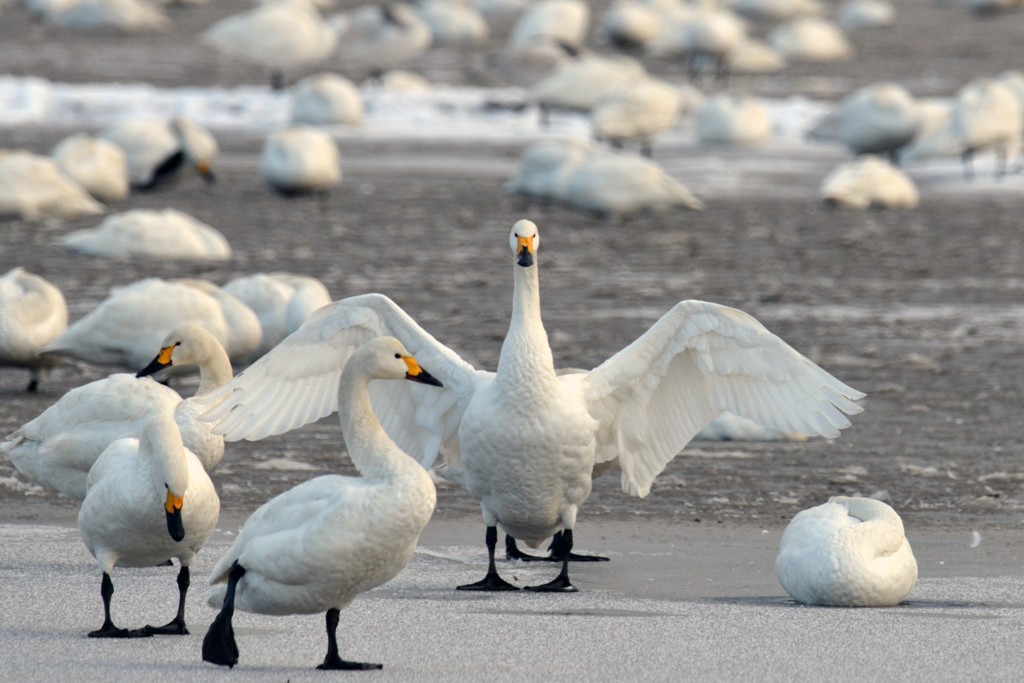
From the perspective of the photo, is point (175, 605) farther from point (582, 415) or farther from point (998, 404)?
point (998, 404)

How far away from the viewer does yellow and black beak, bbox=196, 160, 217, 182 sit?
16016mm

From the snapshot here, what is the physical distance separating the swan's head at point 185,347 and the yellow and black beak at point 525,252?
4.03 feet

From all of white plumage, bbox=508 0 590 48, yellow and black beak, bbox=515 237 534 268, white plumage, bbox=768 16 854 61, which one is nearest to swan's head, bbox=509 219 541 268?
yellow and black beak, bbox=515 237 534 268

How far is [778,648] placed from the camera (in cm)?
506

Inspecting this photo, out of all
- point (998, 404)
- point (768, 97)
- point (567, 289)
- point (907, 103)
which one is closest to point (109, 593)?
point (998, 404)

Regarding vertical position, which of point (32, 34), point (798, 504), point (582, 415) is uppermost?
point (32, 34)

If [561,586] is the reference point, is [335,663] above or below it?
above

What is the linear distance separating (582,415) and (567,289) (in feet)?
18.7

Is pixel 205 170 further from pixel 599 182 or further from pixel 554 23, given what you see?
pixel 554 23

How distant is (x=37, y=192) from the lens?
46.5ft

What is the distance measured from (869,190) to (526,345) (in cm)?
968

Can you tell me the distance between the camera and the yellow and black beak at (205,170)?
52.5ft

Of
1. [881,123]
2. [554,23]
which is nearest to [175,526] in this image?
[881,123]

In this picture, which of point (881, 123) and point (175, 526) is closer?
point (175, 526)
